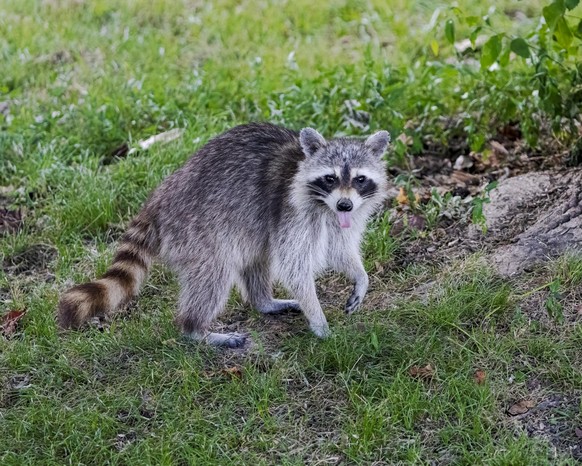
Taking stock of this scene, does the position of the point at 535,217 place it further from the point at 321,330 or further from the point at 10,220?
the point at 10,220

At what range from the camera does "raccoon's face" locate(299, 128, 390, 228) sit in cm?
409

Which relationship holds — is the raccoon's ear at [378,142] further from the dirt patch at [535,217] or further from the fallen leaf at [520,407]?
the fallen leaf at [520,407]

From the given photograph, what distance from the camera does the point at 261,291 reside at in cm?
443

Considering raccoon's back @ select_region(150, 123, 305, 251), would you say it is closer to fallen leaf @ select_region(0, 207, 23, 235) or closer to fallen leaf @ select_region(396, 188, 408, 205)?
fallen leaf @ select_region(396, 188, 408, 205)

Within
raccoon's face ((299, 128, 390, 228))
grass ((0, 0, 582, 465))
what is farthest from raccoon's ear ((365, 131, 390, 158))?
grass ((0, 0, 582, 465))

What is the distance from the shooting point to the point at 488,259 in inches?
175

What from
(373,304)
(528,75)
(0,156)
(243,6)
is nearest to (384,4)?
(243,6)

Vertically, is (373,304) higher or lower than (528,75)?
lower

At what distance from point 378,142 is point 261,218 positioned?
58 cm

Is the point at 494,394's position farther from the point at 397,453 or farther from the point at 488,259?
the point at 488,259

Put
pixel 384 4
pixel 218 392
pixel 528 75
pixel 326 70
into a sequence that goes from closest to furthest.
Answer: pixel 218 392
pixel 528 75
pixel 326 70
pixel 384 4

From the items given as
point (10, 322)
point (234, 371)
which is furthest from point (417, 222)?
point (10, 322)

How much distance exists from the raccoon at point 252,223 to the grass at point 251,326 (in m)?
0.20

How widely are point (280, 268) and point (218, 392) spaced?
2.10ft
